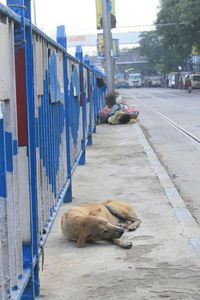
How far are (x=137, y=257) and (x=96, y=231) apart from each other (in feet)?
1.59

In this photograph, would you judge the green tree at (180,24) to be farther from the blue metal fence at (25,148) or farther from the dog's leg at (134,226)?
the blue metal fence at (25,148)

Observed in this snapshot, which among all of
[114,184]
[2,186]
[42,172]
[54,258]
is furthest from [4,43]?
[114,184]

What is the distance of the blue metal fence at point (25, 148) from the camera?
324 cm

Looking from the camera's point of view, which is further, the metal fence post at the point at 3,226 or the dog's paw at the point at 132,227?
the dog's paw at the point at 132,227

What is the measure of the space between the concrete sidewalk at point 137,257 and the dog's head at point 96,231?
84mm

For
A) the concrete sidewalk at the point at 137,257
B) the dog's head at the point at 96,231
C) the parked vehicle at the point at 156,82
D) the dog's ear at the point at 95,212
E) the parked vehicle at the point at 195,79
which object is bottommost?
the concrete sidewalk at the point at 137,257

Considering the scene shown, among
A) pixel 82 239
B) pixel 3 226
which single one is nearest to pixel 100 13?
pixel 82 239

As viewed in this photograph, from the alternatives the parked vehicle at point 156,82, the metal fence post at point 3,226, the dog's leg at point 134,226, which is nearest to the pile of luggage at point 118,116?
the dog's leg at point 134,226

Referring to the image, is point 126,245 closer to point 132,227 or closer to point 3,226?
point 132,227

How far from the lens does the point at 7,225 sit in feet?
10.7

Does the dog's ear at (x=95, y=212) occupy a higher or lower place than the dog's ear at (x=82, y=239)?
higher

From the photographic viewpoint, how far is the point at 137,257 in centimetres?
524

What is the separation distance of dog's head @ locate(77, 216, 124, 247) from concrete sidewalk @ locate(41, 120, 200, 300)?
0.08 meters

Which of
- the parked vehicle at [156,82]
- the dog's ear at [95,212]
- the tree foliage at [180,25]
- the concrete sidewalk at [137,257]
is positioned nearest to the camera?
the concrete sidewalk at [137,257]
